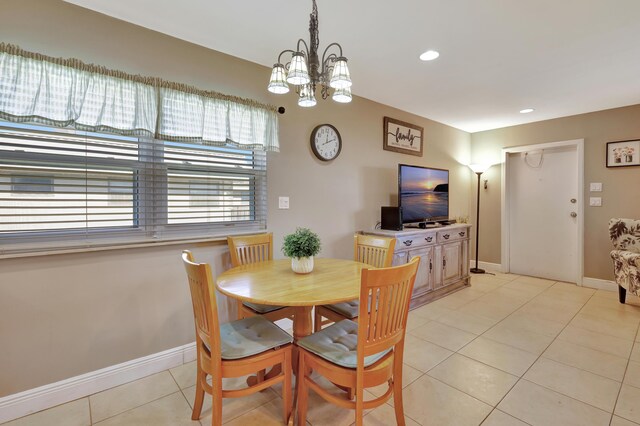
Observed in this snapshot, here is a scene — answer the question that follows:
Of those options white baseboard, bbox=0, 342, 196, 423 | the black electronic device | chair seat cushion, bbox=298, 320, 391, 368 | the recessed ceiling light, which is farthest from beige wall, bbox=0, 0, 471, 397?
chair seat cushion, bbox=298, 320, 391, 368

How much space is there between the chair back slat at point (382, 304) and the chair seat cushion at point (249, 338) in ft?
1.54

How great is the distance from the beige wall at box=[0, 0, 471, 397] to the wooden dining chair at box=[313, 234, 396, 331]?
0.66m

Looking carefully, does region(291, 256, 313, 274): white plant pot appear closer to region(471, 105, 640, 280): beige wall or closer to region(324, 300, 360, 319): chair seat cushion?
region(324, 300, 360, 319): chair seat cushion

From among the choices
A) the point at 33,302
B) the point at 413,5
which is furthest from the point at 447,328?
the point at 33,302

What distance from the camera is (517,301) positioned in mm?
3525

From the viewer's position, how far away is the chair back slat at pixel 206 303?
1.34 metres

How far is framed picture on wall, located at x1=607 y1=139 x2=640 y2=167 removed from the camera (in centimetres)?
366

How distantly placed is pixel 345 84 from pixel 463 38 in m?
1.25

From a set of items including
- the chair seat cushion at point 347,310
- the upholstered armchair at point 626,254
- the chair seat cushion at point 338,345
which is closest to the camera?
the chair seat cushion at point 338,345

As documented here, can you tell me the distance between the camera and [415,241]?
10.8ft

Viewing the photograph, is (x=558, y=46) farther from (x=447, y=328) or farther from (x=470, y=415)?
(x=470, y=415)

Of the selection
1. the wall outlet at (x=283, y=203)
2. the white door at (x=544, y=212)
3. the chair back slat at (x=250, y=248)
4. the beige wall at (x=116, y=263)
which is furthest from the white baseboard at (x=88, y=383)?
the white door at (x=544, y=212)

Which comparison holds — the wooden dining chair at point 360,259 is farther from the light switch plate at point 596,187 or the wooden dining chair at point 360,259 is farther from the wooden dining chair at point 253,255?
the light switch plate at point 596,187

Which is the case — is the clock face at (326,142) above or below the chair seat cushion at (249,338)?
above
